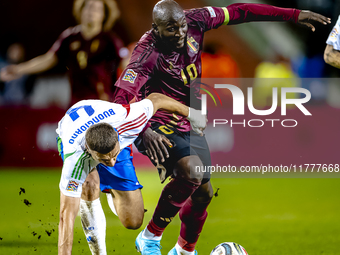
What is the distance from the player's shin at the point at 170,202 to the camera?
3201 millimetres

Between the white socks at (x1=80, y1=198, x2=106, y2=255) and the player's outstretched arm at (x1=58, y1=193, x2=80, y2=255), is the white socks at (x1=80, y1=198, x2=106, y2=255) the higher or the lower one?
the lower one

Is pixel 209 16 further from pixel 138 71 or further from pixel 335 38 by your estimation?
pixel 335 38

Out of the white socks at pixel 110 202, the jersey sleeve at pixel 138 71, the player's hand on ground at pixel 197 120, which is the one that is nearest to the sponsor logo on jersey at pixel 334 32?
the player's hand on ground at pixel 197 120

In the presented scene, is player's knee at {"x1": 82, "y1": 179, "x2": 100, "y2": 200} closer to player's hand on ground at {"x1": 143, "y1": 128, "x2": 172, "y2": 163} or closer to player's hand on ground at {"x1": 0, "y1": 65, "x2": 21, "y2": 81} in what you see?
player's hand on ground at {"x1": 143, "y1": 128, "x2": 172, "y2": 163}

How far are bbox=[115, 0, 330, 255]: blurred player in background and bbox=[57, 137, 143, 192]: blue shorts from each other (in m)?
0.17

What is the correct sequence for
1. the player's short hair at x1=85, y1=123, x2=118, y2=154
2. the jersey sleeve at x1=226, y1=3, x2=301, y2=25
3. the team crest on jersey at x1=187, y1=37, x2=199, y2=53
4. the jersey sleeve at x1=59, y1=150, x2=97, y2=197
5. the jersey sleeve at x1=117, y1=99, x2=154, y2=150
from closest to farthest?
the player's short hair at x1=85, y1=123, x2=118, y2=154 < the jersey sleeve at x1=59, y1=150, x2=97, y2=197 < the jersey sleeve at x1=117, y1=99, x2=154, y2=150 < the team crest on jersey at x1=187, y1=37, x2=199, y2=53 < the jersey sleeve at x1=226, y1=3, x2=301, y2=25

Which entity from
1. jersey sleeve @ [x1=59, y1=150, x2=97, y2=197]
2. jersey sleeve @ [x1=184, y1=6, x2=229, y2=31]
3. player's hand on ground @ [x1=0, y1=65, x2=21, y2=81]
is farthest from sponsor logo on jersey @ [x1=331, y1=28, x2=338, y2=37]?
player's hand on ground @ [x1=0, y1=65, x2=21, y2=81]

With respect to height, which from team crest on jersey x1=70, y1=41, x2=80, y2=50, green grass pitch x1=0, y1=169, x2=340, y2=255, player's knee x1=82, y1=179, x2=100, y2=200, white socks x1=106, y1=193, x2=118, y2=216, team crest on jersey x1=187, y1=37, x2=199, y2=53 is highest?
team crest on jersey x1=187, y1=37, x2=199, y2=53

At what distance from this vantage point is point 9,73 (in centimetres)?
362

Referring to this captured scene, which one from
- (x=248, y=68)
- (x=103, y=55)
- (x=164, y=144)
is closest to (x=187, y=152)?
(x=164, y=144)

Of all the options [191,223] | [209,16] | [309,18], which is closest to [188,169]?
[191,223]

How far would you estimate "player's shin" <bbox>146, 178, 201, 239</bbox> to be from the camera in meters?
3.20

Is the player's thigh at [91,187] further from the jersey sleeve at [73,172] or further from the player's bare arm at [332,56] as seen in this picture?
the player's bare arm at [332,56]

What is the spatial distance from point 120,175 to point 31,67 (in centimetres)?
144
